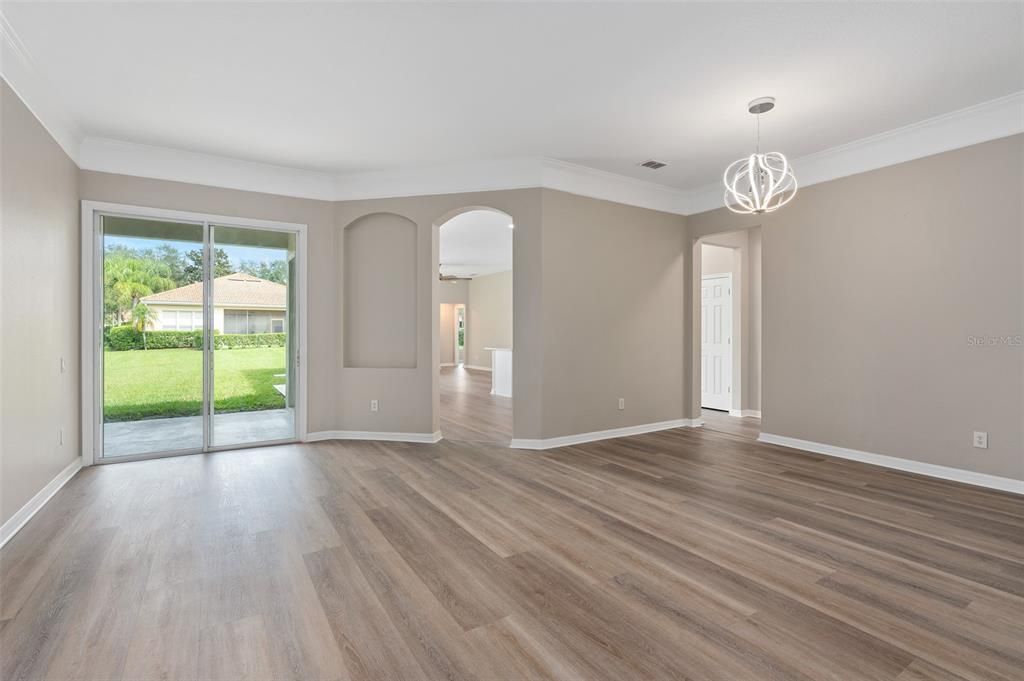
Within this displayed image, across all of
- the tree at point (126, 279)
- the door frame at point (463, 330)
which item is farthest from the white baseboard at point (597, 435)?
the door frame at point (463, 330)

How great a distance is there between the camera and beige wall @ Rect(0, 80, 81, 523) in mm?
2807

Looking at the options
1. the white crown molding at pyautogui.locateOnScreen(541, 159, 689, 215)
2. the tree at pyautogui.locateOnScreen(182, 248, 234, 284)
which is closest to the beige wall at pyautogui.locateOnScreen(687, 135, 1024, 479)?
the white crown molding at pyautogui.locateOnScreen(541, 159, 689, 215)

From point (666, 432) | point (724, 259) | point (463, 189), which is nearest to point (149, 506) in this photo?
point (463, 189)

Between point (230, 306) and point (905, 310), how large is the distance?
6489mm

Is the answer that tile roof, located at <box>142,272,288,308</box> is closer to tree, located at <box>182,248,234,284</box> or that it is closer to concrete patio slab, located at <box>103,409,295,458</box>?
tree, located at <box>182,248,234,284</box>

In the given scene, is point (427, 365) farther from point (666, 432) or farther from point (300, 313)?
point (666, 432)

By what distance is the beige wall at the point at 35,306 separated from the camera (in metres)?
2.81

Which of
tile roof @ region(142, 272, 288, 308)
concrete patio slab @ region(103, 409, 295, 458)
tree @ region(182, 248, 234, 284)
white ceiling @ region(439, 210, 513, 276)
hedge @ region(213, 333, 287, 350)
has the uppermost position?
white ceiling @ region(439, 210, 513, 276)

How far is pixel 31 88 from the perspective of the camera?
3.10 m

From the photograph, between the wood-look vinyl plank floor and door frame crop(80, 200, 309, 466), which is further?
door frame crop(80, 200, 309, 466)

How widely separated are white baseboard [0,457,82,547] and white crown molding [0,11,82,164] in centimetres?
260

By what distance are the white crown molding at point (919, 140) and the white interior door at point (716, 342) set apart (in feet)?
8.04

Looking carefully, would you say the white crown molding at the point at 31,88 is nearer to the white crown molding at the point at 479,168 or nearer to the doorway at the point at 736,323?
the white crown molding at the point at 479,168

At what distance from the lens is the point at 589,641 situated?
1.84 metres
